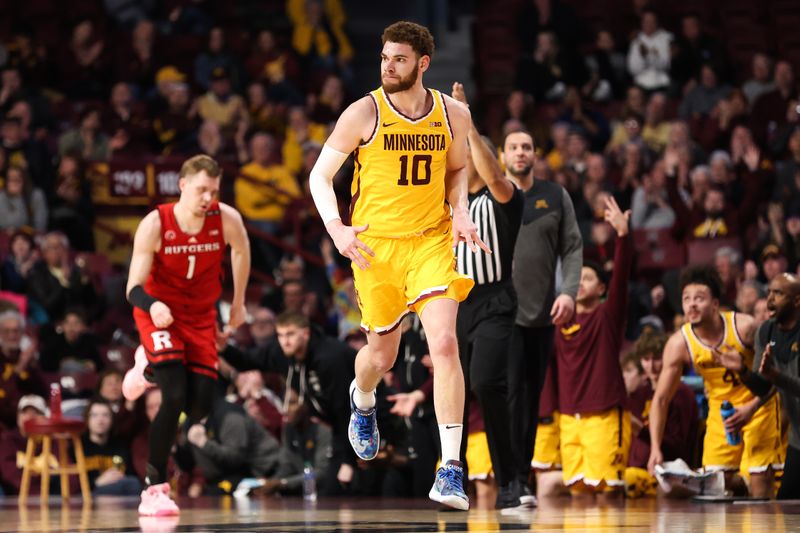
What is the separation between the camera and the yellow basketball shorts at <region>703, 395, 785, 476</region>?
9109 mm

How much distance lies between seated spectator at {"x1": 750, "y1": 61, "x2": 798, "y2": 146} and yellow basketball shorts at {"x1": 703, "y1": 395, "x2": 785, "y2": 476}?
6428 mm

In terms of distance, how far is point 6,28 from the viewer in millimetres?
17609

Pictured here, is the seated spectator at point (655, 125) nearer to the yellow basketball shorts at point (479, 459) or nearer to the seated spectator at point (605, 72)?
the seated spectator at point (605, 72)

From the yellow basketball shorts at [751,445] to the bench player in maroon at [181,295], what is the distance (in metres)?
3.03

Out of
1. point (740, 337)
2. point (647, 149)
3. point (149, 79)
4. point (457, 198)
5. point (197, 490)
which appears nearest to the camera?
point (457, 198)

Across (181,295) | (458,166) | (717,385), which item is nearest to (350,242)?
(458,166)

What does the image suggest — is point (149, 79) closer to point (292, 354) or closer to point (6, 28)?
point (6, 28)

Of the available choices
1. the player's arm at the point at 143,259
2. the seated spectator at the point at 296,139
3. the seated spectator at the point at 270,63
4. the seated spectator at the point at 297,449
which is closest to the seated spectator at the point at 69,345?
the seated spectator at the point at 297,449

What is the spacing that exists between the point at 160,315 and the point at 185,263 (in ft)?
1.95

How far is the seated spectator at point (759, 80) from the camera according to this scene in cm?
1593

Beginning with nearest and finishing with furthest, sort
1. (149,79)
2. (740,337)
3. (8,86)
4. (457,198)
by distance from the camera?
(457,198), (740,337), (8,86), (149,79)

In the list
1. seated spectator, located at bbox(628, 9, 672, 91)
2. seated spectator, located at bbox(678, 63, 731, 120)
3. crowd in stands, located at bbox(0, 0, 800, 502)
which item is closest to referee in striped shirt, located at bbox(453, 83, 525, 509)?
crowd in stands, located at bbox(0, 0, 800, 502)

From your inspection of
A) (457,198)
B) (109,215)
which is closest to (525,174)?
(457,198)

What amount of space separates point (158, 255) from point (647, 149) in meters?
7.73
